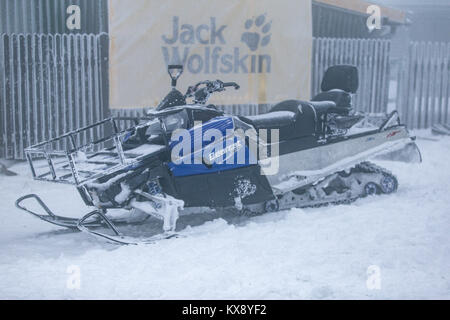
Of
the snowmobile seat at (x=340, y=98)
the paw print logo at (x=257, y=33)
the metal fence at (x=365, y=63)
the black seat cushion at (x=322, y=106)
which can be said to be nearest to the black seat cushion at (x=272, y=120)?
the black seat cushion at (x=322, y=106)

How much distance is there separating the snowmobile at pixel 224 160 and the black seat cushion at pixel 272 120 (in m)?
0.01

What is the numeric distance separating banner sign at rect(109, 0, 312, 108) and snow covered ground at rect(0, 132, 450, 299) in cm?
373

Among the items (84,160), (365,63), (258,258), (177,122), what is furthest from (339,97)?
(365,63)

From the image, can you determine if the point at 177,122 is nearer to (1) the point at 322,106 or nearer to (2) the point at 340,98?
(1) the point at 322,106

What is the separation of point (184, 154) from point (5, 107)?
16.4 ft

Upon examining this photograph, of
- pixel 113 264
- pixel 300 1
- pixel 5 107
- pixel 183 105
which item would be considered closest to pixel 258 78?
pixel 300 1

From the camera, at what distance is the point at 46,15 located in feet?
35.5

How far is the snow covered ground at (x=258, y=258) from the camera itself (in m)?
3.94

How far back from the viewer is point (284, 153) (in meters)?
6.26

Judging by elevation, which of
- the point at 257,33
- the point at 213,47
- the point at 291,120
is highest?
the point at 257,33

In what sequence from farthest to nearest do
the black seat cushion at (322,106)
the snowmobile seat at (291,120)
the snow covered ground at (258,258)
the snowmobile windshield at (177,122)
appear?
1. the black seat cushion at (322,106)
2. the snowmobile seat at (291,120)
3. the snowmobile windshield at (177,122)
4. the snow covered ground at (258,258)

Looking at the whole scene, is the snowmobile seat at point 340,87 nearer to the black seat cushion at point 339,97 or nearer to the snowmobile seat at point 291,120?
the black seat cushion at point 339,97

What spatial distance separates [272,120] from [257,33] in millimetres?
4503
